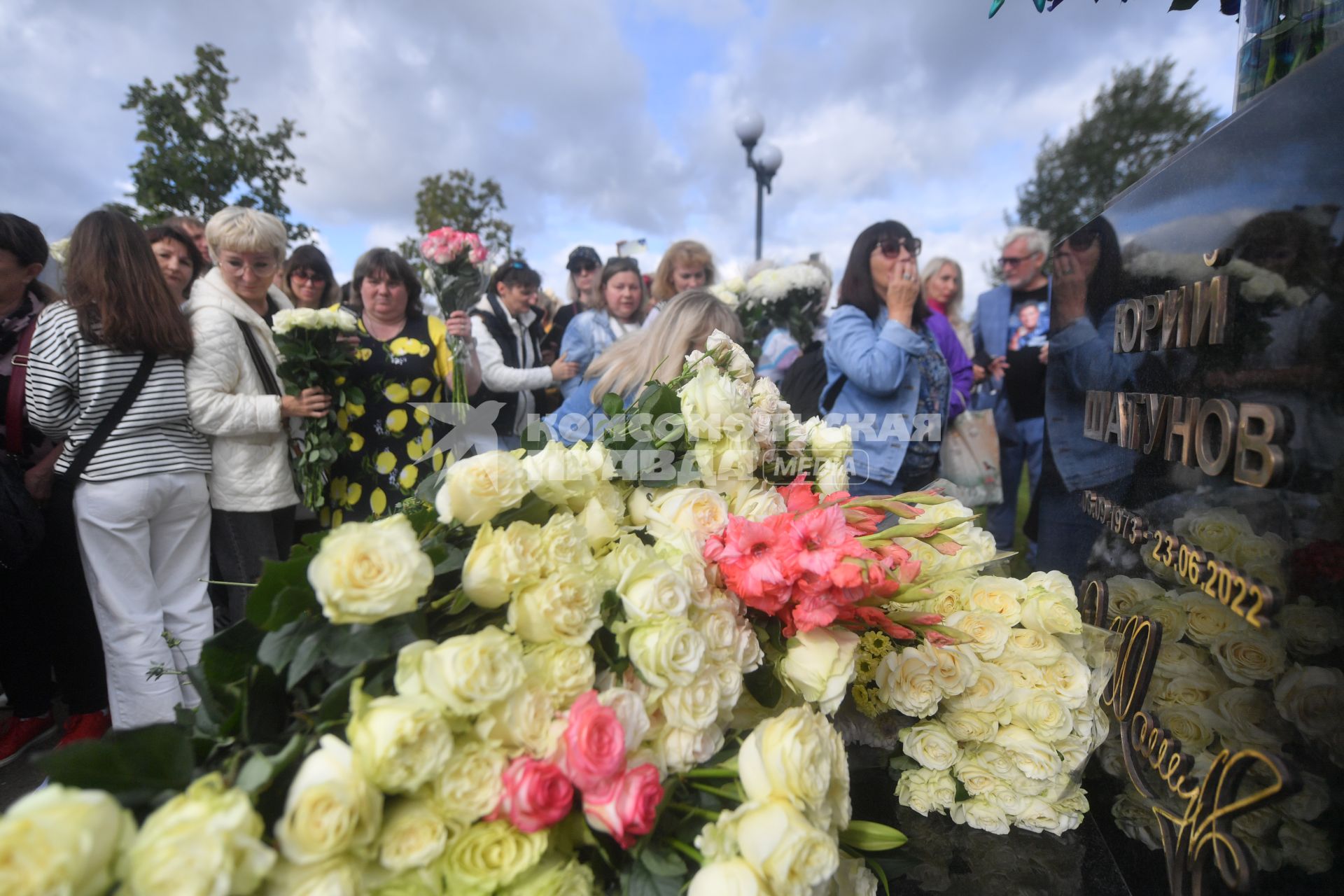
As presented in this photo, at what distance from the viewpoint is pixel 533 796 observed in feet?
2.22

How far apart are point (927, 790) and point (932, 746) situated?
85 millimetres

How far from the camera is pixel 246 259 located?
2.89m

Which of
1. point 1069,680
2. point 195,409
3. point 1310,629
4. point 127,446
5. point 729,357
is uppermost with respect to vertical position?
point 729,357

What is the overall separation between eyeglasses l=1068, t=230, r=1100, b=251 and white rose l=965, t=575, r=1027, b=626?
2.72 ft

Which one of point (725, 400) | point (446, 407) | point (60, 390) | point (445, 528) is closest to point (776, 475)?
point (725, 400)

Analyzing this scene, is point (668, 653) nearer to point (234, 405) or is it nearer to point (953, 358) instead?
point (234, 405)

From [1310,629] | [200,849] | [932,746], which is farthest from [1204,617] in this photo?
[200,849]

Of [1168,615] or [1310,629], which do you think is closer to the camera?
[1310,629]

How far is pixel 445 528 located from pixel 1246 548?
1.03 m

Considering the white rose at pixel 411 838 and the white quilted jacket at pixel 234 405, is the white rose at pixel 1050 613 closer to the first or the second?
the white rose at pixel 411 838

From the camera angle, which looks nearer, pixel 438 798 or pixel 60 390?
pixel 438 798

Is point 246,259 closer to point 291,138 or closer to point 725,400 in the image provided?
point 725,400

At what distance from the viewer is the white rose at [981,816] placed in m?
1.11

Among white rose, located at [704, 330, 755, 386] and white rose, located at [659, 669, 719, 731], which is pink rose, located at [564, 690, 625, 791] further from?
white rose, located at [704, 330, 755, 386]
